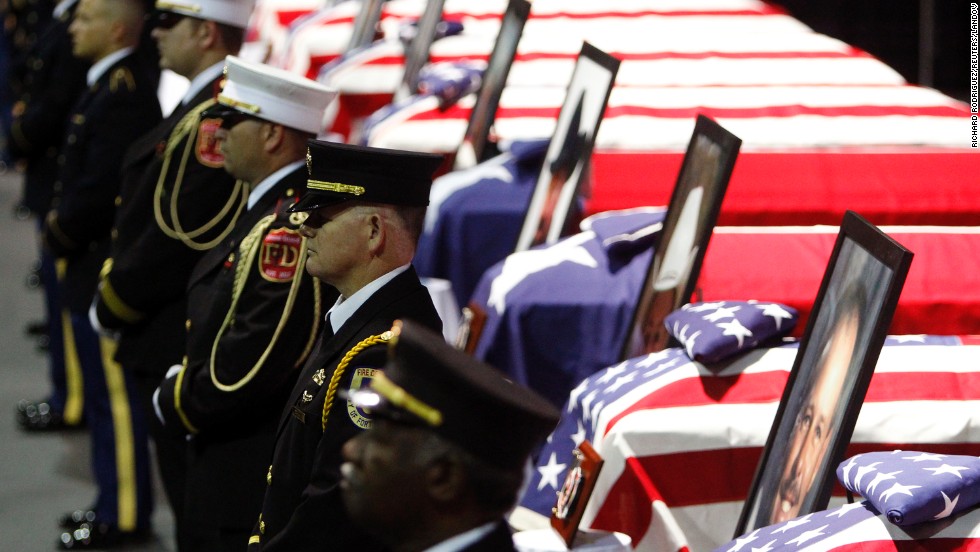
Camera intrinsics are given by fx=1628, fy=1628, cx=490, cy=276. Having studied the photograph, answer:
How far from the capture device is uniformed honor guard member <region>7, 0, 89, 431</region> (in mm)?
5457

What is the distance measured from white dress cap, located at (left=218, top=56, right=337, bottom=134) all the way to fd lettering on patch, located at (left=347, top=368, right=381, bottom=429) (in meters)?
0.92

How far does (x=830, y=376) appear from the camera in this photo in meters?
2.40

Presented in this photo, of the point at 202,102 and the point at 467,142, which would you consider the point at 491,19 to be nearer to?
the point at 467,142

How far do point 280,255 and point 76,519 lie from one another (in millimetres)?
1993

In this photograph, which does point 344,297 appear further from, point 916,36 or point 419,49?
point 916,36

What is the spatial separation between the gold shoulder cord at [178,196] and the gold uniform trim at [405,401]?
1.92 meters

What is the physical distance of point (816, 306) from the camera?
2557mm

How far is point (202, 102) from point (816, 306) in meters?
1.65

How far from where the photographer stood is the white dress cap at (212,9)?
3695 mm

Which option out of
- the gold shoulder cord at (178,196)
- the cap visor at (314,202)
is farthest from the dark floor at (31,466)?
the cap visor at (314,202)

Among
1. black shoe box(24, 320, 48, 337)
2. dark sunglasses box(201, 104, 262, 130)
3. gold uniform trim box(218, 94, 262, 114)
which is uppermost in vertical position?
gold uniform trim box(218, 94, 262, 114)

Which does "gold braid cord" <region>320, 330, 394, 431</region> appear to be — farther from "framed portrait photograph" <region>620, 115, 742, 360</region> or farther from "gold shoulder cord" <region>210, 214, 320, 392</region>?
"framed portrait photograph" <region>620, 115, 742, 360</region>

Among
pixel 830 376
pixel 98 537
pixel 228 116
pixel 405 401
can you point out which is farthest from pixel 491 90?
pixel 405 401

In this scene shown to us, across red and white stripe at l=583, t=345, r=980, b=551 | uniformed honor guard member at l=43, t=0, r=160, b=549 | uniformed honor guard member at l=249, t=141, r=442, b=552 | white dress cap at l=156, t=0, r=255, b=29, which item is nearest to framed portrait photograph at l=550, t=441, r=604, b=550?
red and white stripe at l=583, t=345, r=980, b=551
